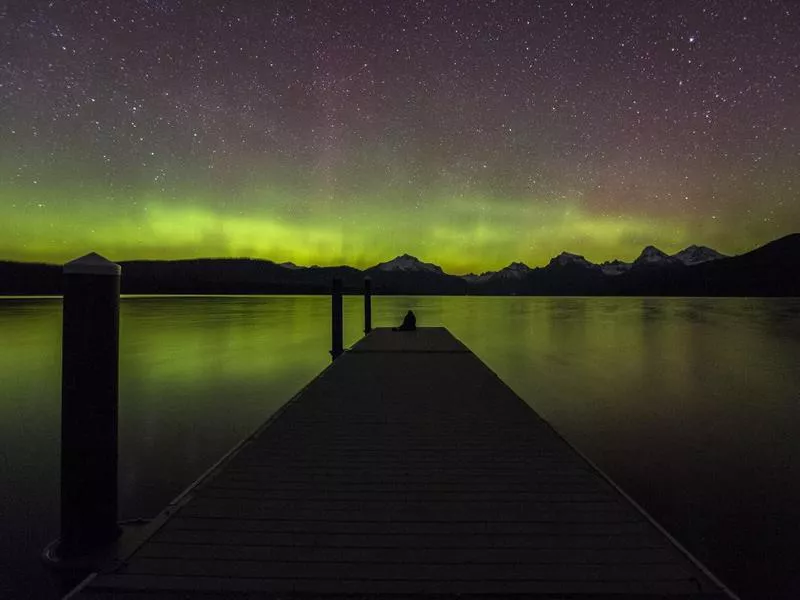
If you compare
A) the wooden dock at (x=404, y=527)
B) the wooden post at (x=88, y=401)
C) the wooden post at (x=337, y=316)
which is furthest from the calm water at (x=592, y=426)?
the wooden dock at (x=404, y=527)

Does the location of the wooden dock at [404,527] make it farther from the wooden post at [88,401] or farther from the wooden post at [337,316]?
the wooden post at [337,316]

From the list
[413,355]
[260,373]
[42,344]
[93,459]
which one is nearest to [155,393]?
[260,373]

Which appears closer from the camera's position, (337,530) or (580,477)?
(337,530)

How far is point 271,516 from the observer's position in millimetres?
3773

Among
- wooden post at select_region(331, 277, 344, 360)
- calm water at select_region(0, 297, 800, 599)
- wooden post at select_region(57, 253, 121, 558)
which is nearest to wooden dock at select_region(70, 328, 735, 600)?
wooden post at select_region(57, 253, 121, 558)

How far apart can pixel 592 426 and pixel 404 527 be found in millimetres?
9472

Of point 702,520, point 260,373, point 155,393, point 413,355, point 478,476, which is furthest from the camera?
point 260,373

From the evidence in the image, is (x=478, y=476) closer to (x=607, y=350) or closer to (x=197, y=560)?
(x=197, y=560)

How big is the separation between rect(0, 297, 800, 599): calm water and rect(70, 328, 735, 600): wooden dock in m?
2.25

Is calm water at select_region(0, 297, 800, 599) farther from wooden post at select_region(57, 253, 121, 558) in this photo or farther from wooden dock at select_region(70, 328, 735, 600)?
wooden dock at select_region(70, 328, 735, 600)

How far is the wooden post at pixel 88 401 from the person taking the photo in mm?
3594

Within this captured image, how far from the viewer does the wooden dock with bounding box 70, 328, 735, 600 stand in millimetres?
2957

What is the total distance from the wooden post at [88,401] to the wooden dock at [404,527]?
1.98 ft

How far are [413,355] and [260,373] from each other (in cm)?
809
